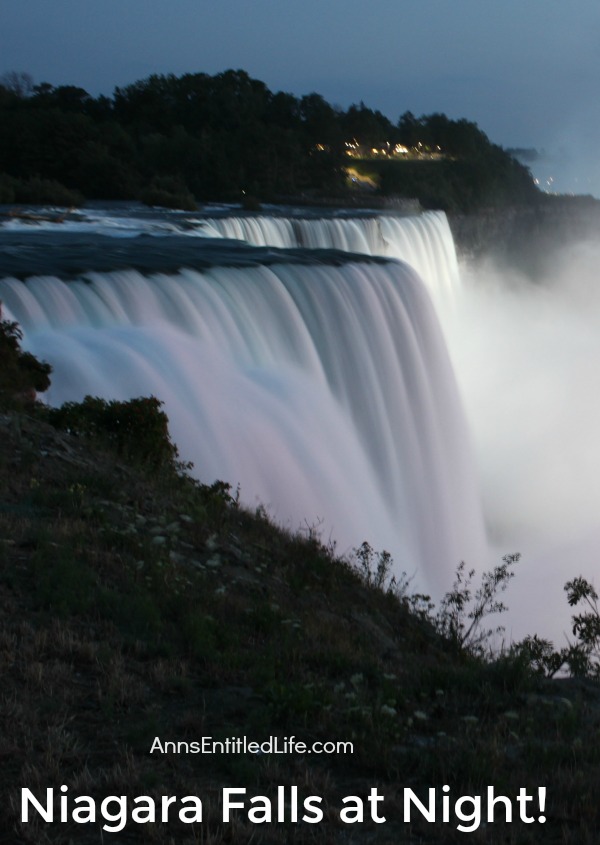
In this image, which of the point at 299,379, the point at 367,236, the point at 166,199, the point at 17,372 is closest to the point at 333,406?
the point at 299,379

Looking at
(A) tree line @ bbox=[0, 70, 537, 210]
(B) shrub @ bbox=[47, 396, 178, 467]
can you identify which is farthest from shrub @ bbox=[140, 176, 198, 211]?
(B) shrub @ bbox=[47, 396, 178, 467]

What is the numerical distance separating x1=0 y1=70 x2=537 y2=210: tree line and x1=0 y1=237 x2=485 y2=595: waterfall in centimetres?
1801

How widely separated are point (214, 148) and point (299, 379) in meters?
34.8

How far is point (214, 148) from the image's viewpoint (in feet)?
158

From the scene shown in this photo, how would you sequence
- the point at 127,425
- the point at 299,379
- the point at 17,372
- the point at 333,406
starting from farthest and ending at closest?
the point at 333,406 < the point at 299,379 < the point at 17,372 < the point at 127,425

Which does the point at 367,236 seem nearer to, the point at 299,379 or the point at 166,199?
the point at 166,199

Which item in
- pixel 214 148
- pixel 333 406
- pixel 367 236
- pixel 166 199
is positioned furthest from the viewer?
pixel 214 148

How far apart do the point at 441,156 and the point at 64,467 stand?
74310mm

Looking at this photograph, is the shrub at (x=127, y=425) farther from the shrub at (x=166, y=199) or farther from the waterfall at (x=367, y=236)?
the shrub at (x=166, y=199)

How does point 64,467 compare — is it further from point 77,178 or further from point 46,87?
point 46,87

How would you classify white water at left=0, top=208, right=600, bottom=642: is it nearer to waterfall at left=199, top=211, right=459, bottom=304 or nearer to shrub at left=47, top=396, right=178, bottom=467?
waterfall at left=199, top=211, right=459, bottom=304

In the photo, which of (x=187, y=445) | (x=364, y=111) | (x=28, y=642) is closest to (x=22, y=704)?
(x=28, y=642)

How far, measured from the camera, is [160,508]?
331 inches

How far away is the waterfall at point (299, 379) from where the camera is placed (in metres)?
12.6
